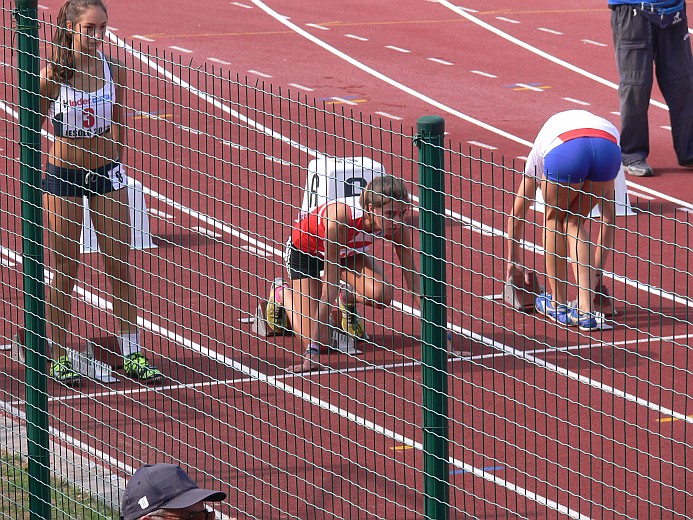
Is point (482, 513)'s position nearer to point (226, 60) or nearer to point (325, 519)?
point (325, 519)

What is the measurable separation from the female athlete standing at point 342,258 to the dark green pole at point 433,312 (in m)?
0.64

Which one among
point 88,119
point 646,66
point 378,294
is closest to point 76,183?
point 88,119

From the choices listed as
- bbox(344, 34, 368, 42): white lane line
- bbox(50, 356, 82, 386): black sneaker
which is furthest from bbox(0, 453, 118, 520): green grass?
bbox(344, 34, 368, 42): white lane line

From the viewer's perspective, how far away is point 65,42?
22.8ft

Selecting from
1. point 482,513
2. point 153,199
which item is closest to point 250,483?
point 482,513

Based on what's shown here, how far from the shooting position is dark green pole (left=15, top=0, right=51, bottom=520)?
5.25 meters

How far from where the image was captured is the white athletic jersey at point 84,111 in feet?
21.8

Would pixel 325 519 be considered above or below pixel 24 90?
below

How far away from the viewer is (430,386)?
4.17 metres

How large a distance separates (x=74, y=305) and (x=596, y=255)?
11.0ft

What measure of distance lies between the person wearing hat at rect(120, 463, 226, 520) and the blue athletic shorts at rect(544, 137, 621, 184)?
4.89 meters

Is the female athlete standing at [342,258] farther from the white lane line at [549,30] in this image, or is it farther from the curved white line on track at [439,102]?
the white lane line at [549,30]

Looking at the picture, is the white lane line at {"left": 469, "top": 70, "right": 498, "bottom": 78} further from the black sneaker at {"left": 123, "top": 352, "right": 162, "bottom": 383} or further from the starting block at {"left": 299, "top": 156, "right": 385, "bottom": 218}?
the black sneaker at {"left": 123, "top": 352, "right": 162, "bottom": 383}

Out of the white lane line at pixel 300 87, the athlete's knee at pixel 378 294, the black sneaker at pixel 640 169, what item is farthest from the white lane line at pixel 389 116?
the athlete's knee at pixel 378 294
